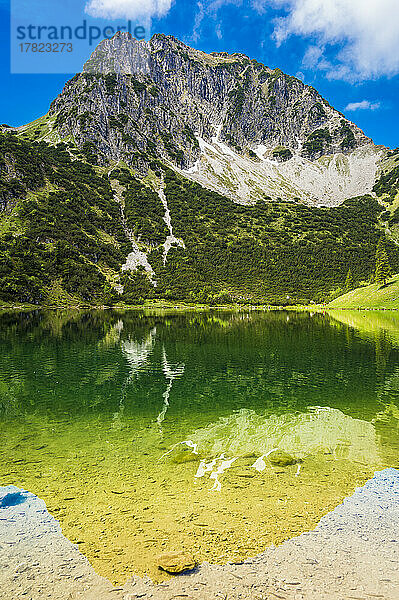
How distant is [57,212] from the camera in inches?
6594

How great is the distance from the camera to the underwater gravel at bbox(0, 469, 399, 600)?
7.25 meters

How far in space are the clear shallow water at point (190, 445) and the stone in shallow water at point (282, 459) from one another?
0.17 meters

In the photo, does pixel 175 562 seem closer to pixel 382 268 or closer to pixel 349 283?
pixel 382 268

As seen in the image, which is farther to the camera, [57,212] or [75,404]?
[57,212]

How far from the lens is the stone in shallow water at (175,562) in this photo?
7.93 m

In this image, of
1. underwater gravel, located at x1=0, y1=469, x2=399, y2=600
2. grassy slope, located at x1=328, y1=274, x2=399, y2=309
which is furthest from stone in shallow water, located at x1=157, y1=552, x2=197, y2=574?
grassy slope, located at x1=328, y1=274, x2=399, y2=309

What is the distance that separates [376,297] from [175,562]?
11640cm

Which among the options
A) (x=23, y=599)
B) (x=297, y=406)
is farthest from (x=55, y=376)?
(x=23, y=599)

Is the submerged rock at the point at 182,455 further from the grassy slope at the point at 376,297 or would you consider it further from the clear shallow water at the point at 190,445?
the grassy slope at the point at 376,297

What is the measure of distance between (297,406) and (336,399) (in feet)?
9.87

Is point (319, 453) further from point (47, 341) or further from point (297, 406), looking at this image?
point (47, 341)

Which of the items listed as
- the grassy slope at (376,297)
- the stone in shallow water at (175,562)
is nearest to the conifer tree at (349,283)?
the grassy slope at (376,297)

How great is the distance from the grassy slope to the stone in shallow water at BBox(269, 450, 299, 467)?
101034 mm

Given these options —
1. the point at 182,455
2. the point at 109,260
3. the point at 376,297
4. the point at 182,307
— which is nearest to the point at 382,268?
the point at 376,297
